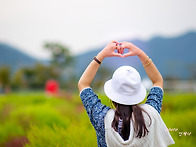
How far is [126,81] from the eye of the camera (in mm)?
1633

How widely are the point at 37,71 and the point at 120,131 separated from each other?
4424cm

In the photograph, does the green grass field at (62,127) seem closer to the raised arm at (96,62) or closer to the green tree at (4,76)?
the raised arm at (96,62)

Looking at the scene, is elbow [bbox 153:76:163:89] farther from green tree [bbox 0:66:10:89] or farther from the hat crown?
green tree [bbox 0:66:10:89]

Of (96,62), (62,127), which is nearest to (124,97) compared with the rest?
(96,62)

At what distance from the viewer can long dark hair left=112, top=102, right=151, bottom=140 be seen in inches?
63.6

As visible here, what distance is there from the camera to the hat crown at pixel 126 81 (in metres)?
1.64

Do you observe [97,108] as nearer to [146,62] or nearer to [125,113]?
[125,113]

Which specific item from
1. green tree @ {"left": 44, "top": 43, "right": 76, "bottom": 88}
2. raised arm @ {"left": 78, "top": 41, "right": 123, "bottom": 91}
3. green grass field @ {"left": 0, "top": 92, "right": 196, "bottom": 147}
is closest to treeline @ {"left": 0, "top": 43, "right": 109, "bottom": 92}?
green tree @ {"left": 44, "top": 43, "right": 76, "bottom": 88}

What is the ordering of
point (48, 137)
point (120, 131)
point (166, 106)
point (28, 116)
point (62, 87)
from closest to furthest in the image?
1. point (120, 131)
2. point (48, 137)
3. point (28, 116)
4. point (166, 106)
5. point (62, 87)

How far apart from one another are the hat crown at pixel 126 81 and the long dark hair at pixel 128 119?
0.09 m

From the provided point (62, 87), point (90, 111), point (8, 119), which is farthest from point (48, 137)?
point (62, 87)

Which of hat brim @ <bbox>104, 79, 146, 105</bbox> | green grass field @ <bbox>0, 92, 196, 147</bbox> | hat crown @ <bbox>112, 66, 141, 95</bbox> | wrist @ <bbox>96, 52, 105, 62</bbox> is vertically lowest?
green grass field @ <bbox>0, 92, 196, 147</bbox>

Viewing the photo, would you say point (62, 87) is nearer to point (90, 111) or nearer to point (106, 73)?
point (106, 73)

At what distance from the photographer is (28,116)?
600 centimetres
